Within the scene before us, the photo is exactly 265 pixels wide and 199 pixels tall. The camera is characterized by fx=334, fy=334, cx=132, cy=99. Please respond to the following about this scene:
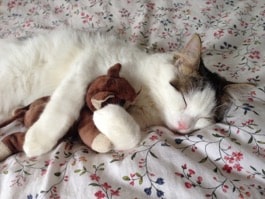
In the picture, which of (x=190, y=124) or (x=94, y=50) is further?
(x=94, y=50)

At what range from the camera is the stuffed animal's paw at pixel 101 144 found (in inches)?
36.9

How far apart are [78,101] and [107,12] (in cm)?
90

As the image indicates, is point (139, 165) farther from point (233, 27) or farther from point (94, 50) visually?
point (233, 27)

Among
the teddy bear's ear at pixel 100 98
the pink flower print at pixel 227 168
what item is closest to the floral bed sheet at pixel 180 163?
the pink flower print at pixel 227 168

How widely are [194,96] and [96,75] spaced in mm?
342

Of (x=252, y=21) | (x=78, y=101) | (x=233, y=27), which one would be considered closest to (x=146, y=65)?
(x=78, y=101)

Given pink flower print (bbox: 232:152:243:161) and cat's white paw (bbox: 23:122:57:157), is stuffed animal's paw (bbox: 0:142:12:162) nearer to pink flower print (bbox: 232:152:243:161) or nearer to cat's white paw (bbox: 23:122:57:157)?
cat's white paw (bbox: 23:122:57:157)

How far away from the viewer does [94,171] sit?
868mm

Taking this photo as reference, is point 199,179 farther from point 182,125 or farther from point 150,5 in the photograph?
point 150,5

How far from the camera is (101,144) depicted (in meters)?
0.94

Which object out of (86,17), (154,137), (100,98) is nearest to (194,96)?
(154,137)

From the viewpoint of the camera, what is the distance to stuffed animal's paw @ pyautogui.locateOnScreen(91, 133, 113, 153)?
0.94m

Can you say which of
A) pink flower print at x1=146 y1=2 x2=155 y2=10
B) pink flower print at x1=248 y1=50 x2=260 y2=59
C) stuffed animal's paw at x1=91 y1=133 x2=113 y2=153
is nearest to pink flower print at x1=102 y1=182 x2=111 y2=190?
stuffed animal's paw at x1=91 y1=133 x2=113 y2=153

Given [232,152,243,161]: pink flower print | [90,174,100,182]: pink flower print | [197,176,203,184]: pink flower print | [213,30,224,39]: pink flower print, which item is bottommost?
[232,152,243,161]: pink flower print
